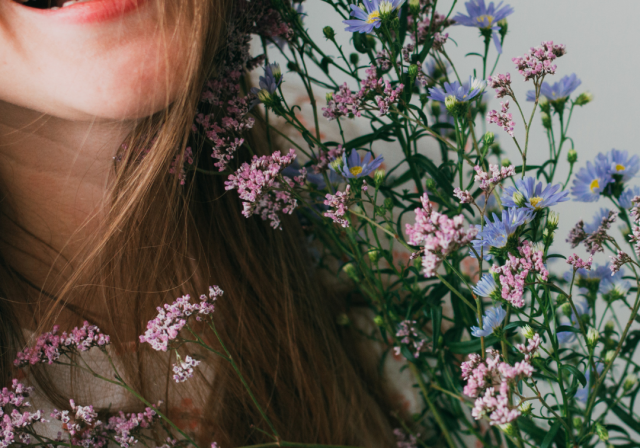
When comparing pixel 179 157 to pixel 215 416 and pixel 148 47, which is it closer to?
pixel 148 47

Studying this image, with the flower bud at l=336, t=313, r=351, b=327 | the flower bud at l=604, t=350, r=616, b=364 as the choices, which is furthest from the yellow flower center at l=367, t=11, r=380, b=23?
the flower bud at l=336, t=313, r=351, b=327

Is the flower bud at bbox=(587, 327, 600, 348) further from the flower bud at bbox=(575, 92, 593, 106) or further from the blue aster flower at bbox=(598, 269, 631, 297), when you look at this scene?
the flower bud at bbox=(575, 92, 593, 106)

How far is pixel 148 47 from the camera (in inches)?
17.7

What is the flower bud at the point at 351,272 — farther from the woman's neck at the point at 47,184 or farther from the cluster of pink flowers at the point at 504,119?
the woman's neck at the point at 47,184

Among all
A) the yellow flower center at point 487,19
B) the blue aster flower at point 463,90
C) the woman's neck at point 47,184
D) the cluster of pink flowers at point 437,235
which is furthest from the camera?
the woman's neck at point 47,184

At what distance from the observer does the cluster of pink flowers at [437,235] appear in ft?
0.84

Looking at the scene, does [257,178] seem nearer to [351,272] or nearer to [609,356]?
[351,272]

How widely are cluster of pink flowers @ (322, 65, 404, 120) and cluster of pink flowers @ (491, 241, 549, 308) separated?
6.0 inches

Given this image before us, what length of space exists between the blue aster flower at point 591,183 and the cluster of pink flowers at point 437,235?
0.27 m

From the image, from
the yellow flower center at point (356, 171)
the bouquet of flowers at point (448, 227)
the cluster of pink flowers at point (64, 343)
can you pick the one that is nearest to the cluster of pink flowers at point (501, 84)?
the bouquet of flowers at point (448, 227)

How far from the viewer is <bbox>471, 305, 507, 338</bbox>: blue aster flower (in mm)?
319

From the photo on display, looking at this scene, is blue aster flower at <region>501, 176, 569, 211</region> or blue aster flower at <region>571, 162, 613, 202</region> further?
blue aster flower at <region>571, 162, 613, 202</region>

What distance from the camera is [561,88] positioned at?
481 millimetres

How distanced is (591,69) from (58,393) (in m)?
1.12
